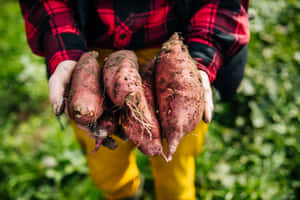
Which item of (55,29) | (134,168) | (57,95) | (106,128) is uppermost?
(55,29)

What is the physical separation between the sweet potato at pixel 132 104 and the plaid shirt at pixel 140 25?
258mm

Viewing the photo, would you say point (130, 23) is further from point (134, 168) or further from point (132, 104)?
point (134, 168)

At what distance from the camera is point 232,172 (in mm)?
1932

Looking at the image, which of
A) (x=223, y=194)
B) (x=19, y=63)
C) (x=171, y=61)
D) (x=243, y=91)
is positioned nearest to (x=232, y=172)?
(x=223, y=194)

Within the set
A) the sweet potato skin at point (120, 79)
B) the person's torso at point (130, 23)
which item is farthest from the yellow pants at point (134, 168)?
the sweet potato skin at point (120, 79)

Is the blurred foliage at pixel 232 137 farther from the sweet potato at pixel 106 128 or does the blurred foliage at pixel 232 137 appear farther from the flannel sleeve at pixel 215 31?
the sweet potato at pixel 106 128

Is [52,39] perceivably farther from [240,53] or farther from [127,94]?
[240,53]

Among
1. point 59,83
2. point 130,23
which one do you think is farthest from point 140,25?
point 59,83

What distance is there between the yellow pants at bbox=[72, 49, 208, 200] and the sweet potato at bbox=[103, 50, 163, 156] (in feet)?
1.08

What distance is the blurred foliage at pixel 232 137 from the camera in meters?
1.87

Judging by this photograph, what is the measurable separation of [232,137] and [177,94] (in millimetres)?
1369

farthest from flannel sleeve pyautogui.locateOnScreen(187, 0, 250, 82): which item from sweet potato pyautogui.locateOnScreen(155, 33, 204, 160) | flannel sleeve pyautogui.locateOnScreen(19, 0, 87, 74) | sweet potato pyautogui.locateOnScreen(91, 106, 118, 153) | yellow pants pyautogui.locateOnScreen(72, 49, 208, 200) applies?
flannel sleeve pyautogui.locateOnScreen(19, 0, 87, 74)

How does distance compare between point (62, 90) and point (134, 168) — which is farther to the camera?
point (134, 168)

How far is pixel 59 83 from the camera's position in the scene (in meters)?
1.05
